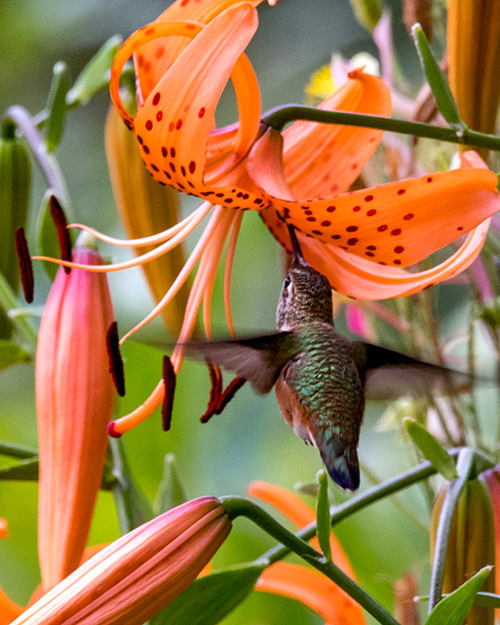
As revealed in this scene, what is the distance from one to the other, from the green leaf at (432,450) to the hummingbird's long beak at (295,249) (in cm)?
14

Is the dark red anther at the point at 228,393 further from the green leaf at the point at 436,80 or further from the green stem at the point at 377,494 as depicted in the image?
the green leaf at the point at 436,80

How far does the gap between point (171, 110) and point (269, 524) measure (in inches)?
10.1

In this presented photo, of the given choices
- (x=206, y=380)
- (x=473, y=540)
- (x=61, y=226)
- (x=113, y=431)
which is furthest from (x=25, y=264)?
(x=206, y=380)

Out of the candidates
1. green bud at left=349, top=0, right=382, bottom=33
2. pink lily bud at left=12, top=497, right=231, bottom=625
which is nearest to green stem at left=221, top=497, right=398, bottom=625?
pink lily bud at left=12, top=497, right=231, bottom=625

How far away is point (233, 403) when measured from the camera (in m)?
1.37

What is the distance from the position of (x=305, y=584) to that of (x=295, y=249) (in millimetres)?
274

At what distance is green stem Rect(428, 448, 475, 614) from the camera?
472mm

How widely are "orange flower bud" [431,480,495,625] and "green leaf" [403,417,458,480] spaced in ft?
0.06

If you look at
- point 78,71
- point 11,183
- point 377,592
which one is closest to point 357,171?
point 11,183

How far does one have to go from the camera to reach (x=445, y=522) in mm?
490

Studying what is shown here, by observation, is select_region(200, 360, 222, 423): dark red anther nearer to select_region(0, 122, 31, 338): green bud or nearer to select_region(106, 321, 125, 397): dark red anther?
select_region(106, 321, 125, 397): dark red anther

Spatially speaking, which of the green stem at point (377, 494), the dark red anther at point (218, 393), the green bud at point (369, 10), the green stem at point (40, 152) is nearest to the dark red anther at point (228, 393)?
the dark red anther at point (218, 393)

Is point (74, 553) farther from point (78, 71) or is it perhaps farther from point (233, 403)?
point (78, 71)

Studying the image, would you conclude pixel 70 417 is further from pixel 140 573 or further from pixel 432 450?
pixel 432 450
